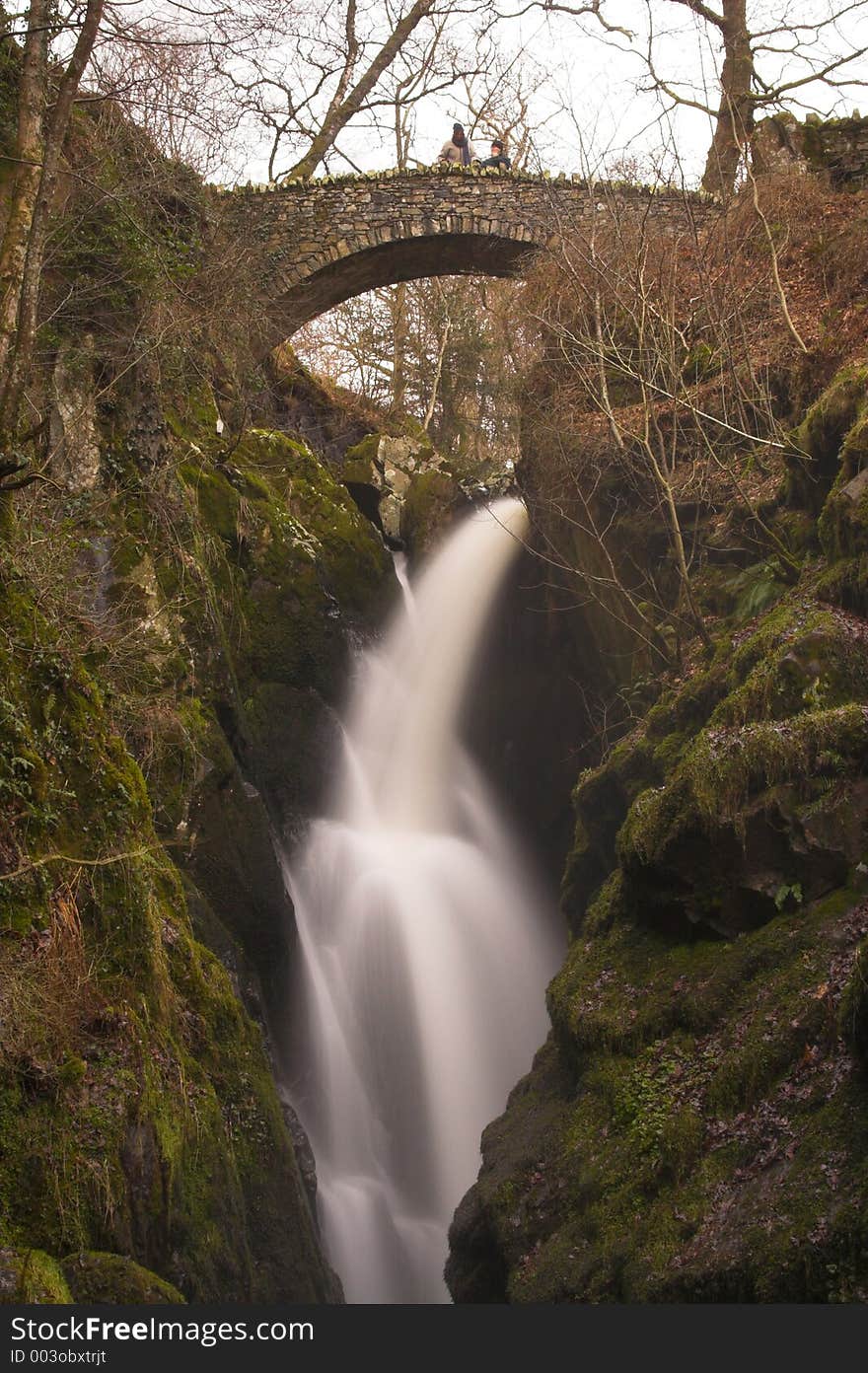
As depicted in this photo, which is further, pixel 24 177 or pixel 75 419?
pixel 75 419

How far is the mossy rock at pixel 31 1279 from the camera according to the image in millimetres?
4625

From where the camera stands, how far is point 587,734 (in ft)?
49.3

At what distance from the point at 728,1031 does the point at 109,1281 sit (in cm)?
421

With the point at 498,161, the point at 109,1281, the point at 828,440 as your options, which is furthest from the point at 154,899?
the point at 498,161

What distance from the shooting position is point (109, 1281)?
205 inches

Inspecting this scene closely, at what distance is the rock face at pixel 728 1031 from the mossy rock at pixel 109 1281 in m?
2.77

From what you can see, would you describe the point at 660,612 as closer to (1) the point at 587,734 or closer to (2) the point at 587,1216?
(1) the point at 587,734

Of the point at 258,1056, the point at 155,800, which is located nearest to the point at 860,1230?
the point at 258,1056

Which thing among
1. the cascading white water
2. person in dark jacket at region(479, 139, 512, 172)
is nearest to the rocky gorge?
the cascading white water

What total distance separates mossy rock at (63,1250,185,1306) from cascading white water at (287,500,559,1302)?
14.6 ft

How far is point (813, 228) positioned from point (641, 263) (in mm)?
4323

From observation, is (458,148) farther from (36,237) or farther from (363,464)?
(36,237)

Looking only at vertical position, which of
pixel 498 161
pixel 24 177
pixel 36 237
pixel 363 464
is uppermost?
pixel 498 161

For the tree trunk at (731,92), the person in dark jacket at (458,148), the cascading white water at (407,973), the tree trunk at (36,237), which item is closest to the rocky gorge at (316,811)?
the cascading white water at (407,973)
